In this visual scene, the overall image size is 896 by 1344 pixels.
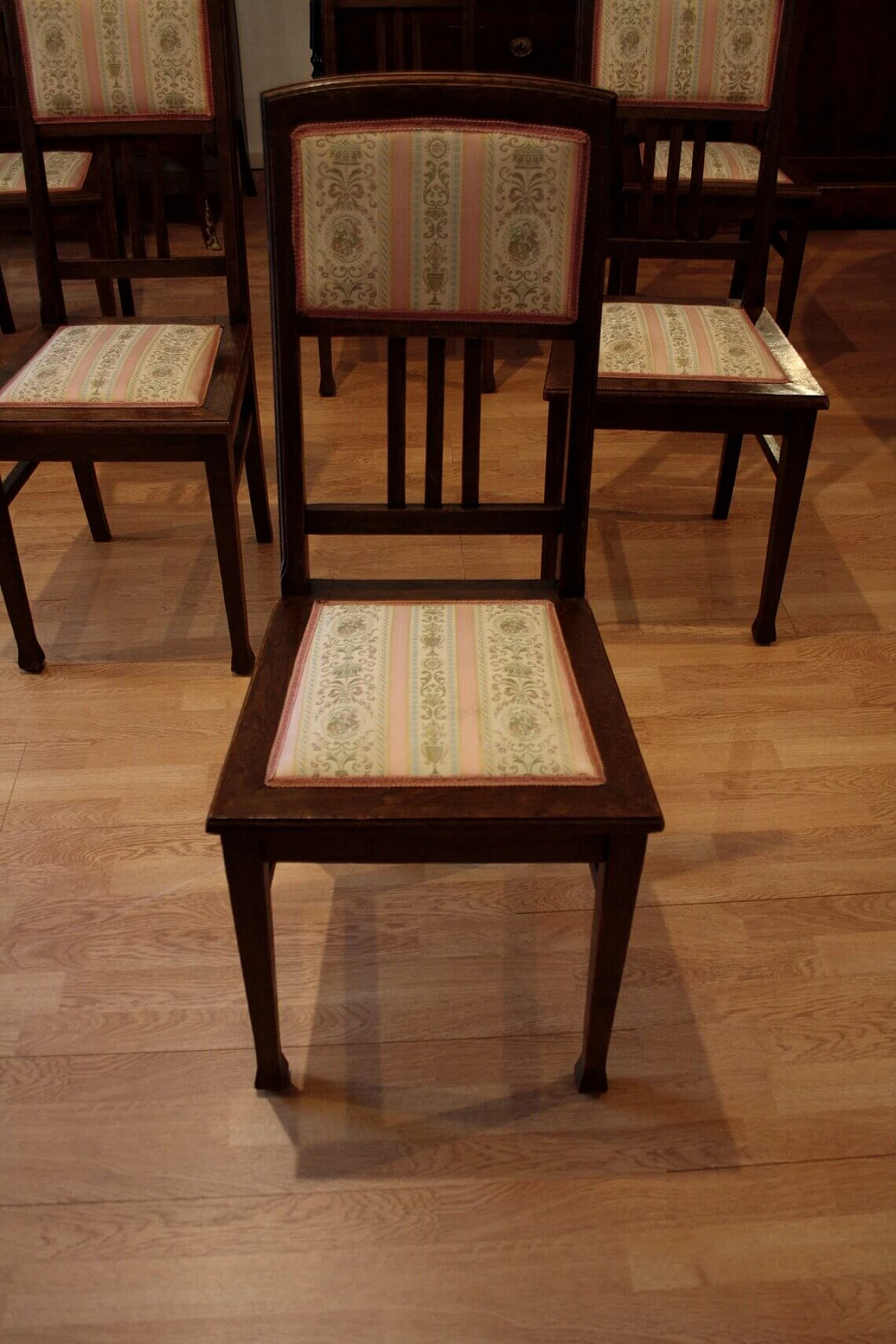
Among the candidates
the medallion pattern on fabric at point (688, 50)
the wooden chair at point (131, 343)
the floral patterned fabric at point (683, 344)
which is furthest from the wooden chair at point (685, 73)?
the wooden chair at point (131, 343)

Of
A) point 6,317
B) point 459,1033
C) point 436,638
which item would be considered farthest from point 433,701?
point 6,317

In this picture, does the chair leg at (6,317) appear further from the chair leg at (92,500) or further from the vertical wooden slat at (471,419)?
the vertical wooden slat at (471,419)

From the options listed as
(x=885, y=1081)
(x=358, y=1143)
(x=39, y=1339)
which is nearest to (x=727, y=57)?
(x=885, y=1081)

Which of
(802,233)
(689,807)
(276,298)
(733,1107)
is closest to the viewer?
(276,298)

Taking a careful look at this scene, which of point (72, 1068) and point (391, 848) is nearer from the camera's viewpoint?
point (391, 848)

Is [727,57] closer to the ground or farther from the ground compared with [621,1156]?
farther from the ground

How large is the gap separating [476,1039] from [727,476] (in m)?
1.39

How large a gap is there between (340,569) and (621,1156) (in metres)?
1.30

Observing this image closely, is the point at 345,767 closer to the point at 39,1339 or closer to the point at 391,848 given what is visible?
the point at 391,848

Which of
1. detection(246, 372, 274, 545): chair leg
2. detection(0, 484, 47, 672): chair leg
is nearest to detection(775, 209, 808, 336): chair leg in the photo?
detection(246, 372, 274, 545): chair leg

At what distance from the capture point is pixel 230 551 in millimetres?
1949

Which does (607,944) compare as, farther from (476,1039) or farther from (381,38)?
(381,38)

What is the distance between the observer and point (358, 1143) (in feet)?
4.50

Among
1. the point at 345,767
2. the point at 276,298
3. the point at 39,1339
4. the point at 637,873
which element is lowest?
the point at 39,1339
